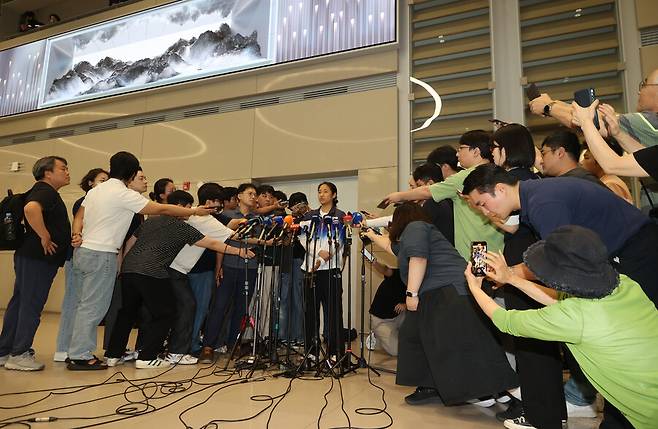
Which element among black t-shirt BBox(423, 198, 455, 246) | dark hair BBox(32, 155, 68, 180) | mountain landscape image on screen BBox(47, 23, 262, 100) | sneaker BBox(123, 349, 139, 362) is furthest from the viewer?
mountain landscape image on screen BBox(47, 23, 262, 100)

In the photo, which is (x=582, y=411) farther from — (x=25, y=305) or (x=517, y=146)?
(x=25, y=305)

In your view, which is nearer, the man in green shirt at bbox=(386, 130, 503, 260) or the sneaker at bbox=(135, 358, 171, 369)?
the man in green shirt at bbox=(386, 130, 503, 260)

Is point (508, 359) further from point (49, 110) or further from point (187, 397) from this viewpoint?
point (49, 110)

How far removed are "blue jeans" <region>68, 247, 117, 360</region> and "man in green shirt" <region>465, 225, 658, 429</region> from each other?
2814 mm

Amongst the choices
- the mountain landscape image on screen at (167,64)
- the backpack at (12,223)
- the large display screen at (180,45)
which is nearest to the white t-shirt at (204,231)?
the backpack at (12,223)

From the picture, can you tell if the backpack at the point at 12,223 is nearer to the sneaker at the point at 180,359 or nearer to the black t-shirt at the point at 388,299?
the sneaker at the point at 180,359

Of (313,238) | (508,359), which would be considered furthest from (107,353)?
(508,359)

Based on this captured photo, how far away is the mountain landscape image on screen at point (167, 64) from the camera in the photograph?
20.8 ft

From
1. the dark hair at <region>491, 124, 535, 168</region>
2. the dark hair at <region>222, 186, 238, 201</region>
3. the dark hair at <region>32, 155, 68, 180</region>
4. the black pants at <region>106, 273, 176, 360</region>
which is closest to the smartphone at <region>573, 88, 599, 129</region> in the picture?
the dark hair at <region>491, 124, 535, 168</region>

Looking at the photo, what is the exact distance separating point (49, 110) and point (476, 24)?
7.19 m

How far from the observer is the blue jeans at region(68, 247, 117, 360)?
3.03 meters

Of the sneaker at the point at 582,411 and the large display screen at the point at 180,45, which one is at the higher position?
the large display screen at the point at 180,45

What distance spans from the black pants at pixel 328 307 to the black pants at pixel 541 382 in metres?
1.47

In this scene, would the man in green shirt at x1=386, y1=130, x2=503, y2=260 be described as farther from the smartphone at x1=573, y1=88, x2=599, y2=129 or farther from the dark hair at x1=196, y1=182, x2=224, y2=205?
the dark hair at x1=196, y1=182, x2=224, y2=205
